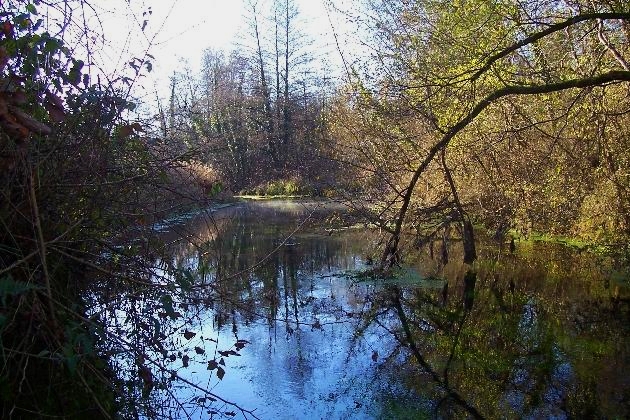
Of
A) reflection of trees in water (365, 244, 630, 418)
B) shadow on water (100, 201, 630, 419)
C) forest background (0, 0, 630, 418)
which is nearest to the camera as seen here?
forest background (0, 0, 630, 418)

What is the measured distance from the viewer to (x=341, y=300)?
9.47 meters

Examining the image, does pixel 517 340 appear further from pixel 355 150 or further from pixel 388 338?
pixel 355 150

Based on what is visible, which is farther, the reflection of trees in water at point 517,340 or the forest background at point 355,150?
the reflection of trees in water at point 517,340

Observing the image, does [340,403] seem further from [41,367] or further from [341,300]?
[341,300]

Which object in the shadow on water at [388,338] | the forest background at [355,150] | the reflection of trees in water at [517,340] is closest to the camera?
the forest background at [355,150]

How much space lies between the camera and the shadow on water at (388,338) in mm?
5410

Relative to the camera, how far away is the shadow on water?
541cm

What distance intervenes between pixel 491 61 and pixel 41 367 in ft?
18.6

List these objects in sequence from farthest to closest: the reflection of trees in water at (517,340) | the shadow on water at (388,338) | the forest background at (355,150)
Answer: the reflection of trees in water at (517,340), the shadow on water at (388,338), the forest background at (355,150)

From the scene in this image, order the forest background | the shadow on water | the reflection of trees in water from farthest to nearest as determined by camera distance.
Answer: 1. the reflection of trees in water
2. the shadow on water
3. the forest background

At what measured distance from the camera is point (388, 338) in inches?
304

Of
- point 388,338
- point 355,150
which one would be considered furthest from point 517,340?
point 355,150

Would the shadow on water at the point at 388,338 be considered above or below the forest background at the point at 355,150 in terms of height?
below

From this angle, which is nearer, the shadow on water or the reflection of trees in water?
the shadow on water
